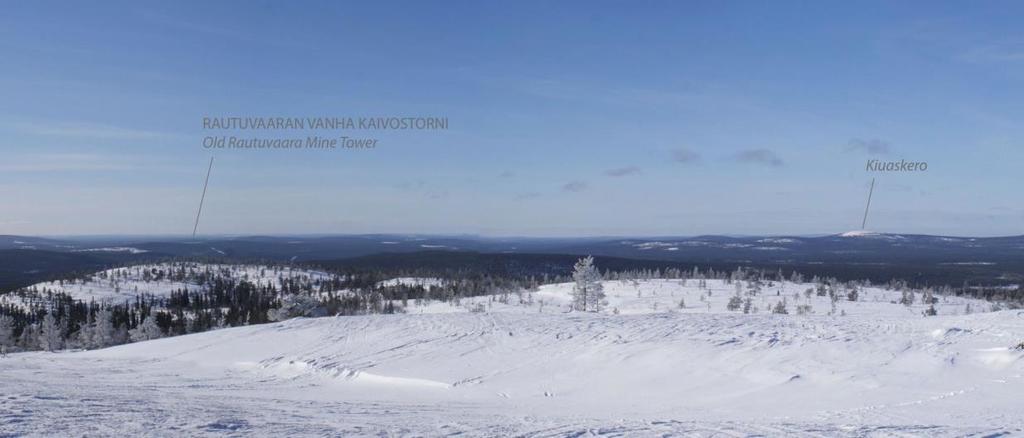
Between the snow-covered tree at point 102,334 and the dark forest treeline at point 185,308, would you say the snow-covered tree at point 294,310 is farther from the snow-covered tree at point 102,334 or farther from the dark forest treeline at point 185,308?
the snow-covered tree at point 102,334

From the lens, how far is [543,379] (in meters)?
23.9

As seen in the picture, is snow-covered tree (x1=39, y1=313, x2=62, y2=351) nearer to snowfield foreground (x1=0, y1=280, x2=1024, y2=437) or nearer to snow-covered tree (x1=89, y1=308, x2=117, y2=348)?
snow-covered tree (x1=89, y1=308, x2=117, y2=348)

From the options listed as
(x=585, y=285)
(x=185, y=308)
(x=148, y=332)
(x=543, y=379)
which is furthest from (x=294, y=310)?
(x=185, y=308)

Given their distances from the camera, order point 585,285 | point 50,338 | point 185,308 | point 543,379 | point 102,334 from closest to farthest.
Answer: point 543,379 < point 50,338 < point 585,285 < point 102,334 < point 185,308

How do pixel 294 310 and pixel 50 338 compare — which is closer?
pixel 294 310

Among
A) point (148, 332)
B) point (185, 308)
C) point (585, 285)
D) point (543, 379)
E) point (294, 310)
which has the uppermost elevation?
point (585, 285)

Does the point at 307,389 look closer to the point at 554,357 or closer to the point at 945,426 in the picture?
the point at 554,357

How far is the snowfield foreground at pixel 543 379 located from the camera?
13.9 metres

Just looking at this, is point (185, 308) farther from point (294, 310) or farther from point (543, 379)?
point (543, 379)

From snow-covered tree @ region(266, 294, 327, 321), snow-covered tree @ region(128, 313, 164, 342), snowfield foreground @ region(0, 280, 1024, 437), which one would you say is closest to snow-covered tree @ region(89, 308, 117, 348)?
snow-covered tree @ region(128, 313, 164, 342)

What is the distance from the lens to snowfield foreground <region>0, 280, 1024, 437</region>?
13.9 meters

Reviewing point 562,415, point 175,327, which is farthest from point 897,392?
point 175,327

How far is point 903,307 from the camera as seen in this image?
122000mm

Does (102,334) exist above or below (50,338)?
above
